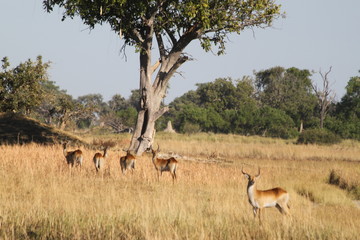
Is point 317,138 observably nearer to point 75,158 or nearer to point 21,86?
point 21,86

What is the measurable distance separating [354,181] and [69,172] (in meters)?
9.98

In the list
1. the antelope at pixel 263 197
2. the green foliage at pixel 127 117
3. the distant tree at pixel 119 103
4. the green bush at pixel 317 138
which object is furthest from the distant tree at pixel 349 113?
the antelope at pixel 263 197

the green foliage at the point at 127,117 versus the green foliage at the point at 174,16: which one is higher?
the green foliage at the point at 174,16

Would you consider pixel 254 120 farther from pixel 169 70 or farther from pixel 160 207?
pixel 160 207

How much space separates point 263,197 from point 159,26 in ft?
47.5

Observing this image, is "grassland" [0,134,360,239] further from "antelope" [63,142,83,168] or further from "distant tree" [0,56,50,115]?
"distant tree" [0,56,50,115]

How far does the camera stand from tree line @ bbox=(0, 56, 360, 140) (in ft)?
87.4

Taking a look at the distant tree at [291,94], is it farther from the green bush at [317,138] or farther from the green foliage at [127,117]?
the green foliage at [127,117]

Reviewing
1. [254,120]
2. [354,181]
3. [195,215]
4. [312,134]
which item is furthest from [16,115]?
[254,120]

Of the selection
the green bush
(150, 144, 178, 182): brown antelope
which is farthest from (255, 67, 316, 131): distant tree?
(150, 144, 178, 182): brown antelope

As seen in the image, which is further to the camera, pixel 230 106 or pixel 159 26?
pixel 230 106

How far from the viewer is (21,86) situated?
26.2 m

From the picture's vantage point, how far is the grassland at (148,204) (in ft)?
→ 25.9

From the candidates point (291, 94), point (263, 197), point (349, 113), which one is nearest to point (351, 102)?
point (349, 113)
